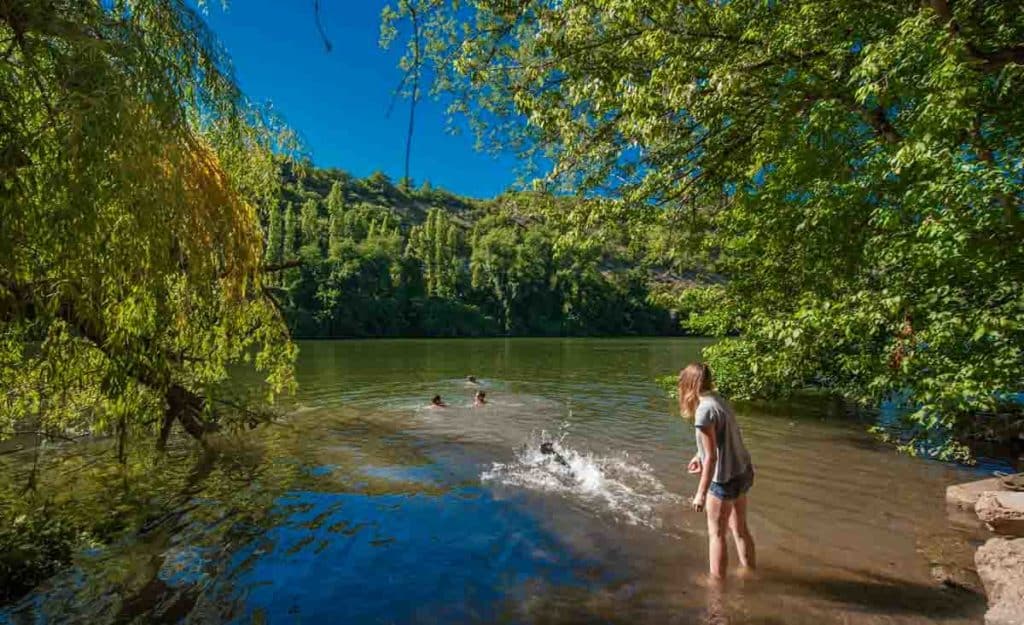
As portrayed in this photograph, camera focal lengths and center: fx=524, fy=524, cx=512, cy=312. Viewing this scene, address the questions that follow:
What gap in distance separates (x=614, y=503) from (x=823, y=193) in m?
6.33

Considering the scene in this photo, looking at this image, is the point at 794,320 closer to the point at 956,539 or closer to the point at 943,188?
the point at 943,188

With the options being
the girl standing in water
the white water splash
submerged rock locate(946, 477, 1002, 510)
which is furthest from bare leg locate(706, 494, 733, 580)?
submerged rock locate(946, 477, 1002, 510)

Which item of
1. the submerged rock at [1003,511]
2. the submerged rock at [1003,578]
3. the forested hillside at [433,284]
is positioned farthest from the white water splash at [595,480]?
the forested hillside at [433,284]

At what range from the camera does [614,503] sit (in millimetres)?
9062

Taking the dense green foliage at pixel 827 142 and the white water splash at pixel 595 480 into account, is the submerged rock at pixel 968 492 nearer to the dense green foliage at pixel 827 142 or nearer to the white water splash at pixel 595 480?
the dense green foliage at pixel 827 142

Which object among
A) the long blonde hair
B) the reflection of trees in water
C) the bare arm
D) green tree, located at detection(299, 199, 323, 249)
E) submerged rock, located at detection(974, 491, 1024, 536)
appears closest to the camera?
the bare arm

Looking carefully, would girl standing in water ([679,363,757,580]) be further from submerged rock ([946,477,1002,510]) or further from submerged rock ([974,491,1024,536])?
submerged rock ([946,477,1002,510])

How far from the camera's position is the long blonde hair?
5730 mm

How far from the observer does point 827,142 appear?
970 centimetres

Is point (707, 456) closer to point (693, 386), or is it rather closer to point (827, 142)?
point (693, 386)

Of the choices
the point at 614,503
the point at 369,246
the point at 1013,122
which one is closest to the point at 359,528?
the point at 614,503

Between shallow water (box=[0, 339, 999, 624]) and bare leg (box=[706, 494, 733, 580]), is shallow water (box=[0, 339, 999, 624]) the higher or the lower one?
the lower one

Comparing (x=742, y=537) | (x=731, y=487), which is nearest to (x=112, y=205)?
(x=731, y=487)

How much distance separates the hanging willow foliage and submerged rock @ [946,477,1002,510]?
11028mm
